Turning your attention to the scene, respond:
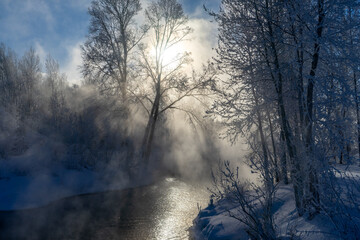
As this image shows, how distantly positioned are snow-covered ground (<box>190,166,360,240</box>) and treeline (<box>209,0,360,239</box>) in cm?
27

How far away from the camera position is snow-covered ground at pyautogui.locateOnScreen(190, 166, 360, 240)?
4188 millimetres

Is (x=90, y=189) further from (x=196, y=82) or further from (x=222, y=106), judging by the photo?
(x=222, y=106)

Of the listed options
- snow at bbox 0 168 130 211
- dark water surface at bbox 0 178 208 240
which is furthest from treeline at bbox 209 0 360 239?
snow at bbox 0 168 130 211

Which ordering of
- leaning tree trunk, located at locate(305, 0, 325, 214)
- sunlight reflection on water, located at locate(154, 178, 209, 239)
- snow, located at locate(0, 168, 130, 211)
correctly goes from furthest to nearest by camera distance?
snow, located at locate(0, 168, 130, 211), sunlight reflection on water, located at locate(154, 178, 209, 239), leaning tree trunk, located at locate(305, 0, 325, 214)

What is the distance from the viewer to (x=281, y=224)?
5578 mm

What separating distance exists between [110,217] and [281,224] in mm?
6106

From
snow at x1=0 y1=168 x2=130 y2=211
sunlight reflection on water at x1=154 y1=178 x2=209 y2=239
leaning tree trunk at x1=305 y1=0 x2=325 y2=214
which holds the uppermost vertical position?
leaning tree trunk at x1=305 y1=0 x2=325 y2=214

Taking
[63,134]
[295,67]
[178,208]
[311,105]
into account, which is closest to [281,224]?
[311,105]

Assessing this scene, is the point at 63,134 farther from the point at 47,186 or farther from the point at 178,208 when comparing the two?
the point at 178,208

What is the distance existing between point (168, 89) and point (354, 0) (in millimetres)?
10969

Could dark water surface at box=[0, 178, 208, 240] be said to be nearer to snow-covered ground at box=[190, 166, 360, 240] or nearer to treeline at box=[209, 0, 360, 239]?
snow-covered ground at box=[190, 166, 360, 240]

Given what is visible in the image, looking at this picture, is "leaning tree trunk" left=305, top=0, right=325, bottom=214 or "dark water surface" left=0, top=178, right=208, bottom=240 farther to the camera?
"dark water surface" left=0, top=178, right=208, bottom=240

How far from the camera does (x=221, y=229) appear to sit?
6.59 meters

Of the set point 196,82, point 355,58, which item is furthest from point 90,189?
point 355,58
